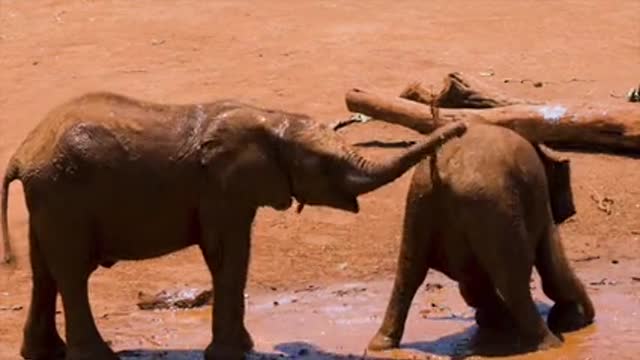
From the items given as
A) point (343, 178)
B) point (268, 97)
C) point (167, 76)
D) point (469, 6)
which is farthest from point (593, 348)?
point (469, 6)

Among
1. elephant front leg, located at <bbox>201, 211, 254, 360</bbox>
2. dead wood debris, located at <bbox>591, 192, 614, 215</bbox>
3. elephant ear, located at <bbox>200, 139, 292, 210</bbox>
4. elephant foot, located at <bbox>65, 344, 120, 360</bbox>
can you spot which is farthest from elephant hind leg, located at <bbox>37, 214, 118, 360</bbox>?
dead wood debris, located at <bbox>591, 192, 614, 215</bbox>

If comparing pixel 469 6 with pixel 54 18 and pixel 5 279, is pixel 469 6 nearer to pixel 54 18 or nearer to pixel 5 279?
pixel 54 18

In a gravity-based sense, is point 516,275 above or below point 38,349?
above

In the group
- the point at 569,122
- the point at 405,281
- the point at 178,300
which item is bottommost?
the point at 178,300

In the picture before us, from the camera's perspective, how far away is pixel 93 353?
7.73 metres

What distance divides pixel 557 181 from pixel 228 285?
1.92 metres

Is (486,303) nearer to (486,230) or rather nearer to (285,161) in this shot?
(486,230)

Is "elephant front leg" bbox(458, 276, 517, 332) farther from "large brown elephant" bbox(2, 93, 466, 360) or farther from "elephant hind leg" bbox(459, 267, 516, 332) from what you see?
"large brown elephant" bbox(2, 93, 466, 360)

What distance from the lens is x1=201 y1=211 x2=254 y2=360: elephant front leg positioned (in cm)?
762

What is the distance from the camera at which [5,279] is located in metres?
10.1

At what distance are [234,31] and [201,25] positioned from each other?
0.55 metres

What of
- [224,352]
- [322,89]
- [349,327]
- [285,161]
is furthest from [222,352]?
[322,89]

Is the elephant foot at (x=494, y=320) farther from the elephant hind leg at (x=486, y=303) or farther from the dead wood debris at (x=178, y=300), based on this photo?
the dead wood debris at (x=178, y=300)

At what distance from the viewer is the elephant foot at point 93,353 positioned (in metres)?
7.73
